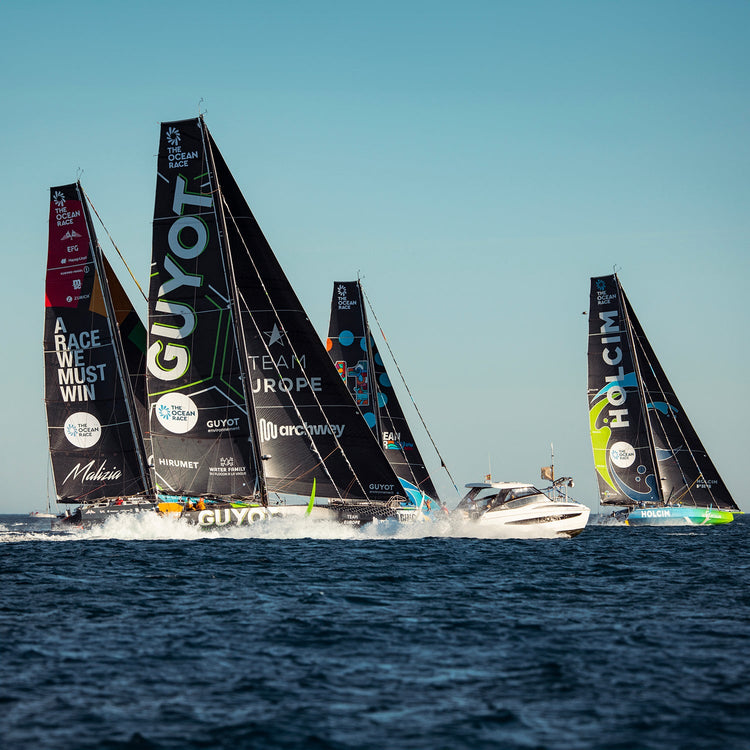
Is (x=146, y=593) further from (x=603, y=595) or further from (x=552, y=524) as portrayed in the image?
(x=552, y=524)

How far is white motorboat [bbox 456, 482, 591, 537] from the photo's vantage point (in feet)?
130

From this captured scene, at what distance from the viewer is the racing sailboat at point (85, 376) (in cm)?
4128

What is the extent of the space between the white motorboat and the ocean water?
12620 millimetres

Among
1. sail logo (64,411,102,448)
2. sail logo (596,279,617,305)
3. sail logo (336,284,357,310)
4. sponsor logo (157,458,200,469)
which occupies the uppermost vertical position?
sail logo (596,279,617,305)

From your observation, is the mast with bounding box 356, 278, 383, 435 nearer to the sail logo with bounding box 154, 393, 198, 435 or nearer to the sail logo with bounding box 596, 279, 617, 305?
the sail logo with bounding box 596, 279, 617, 305

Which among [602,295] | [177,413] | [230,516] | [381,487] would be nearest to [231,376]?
[177,413]

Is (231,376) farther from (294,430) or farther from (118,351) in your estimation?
(118,351)

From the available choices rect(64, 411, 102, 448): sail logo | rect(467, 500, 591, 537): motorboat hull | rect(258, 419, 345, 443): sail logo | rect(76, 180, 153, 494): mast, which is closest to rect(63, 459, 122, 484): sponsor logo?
rect(64, 411, 102, 448): sail logo

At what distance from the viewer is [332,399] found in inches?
1438

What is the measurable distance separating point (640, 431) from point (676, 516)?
6196 millimetres

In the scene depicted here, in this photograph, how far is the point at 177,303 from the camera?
122ft

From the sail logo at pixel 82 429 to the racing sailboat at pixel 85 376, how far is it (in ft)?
0.14

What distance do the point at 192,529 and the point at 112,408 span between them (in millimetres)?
9061

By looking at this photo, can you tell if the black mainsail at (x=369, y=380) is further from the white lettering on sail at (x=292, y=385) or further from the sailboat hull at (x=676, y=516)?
the white lettering on sail at (x=292, y=385)
